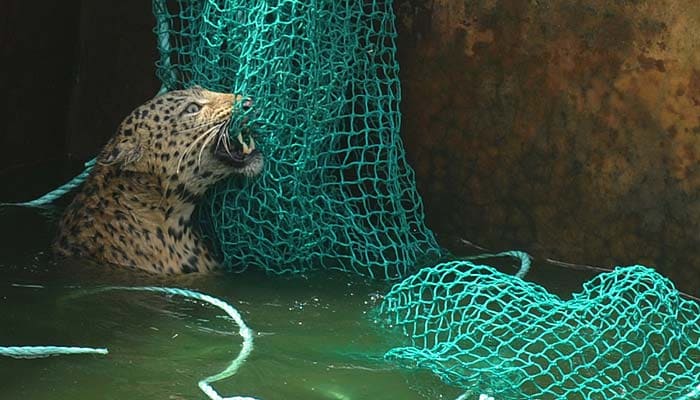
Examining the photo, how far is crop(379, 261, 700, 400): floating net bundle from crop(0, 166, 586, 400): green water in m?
0.15

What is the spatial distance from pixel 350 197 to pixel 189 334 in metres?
1.66

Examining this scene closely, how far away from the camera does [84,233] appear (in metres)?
6.82

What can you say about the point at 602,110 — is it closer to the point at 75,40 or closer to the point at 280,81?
the point at 280,81

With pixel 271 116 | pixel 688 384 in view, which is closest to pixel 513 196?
pixel 271 116

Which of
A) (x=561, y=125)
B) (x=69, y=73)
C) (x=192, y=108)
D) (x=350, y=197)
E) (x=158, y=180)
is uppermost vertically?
(x=69, y=73)

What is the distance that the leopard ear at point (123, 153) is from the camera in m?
6.73

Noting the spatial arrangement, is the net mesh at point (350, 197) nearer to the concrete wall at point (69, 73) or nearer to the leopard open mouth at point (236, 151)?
the leopard open mouth at point (236, 151)

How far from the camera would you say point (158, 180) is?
6.83m

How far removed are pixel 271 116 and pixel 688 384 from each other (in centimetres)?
243

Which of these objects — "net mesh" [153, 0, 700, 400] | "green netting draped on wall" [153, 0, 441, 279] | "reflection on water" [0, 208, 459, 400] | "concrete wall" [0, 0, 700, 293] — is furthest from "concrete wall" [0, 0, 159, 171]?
"concrete wall" [0, 0, 700, 293]

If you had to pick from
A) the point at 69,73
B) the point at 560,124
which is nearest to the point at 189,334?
the point at 560,124

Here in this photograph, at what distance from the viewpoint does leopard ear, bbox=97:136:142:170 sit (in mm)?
6730

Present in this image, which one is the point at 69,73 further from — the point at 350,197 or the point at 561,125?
the point at 561,125

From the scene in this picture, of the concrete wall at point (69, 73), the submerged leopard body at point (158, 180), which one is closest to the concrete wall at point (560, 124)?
the submerged leopard body at point (158, 180)
